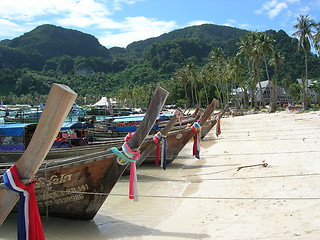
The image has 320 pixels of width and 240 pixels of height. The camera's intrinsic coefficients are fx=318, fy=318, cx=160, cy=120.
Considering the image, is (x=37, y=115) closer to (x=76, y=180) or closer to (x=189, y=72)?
(x=76, y=180)

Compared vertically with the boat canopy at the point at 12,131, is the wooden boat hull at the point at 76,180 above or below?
below

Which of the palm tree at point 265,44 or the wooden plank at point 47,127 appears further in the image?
the palm tree at point 265,44

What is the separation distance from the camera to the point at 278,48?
4496 inches

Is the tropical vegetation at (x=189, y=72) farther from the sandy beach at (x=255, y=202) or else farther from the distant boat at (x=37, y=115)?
the sandy beach at (x=255, y=202)

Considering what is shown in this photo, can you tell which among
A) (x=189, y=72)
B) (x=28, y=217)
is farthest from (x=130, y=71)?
(x=28, y=217)

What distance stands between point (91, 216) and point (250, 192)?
13.2ft

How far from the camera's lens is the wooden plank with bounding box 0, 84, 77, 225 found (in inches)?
130

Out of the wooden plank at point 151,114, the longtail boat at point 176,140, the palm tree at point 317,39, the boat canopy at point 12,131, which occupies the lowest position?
the longtail boat at point 176,140

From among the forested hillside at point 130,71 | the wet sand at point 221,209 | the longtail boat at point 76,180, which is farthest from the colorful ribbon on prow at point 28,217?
the forested hillside at point 130,71

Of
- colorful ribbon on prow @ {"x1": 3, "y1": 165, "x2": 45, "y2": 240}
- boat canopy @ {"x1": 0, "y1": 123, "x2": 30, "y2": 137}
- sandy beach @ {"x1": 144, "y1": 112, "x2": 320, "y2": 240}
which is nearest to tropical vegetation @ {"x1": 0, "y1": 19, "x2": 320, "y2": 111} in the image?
sandy beach @ {"x1": 144, "y1": 112, "x2": 320, "y2": 240}

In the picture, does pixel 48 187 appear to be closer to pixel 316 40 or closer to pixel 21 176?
pixel 21 176

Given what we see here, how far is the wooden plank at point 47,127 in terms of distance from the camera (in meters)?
3.30

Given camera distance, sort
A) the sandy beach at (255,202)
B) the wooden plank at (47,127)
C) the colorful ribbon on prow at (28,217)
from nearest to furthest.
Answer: the wooden plank at (47,127), the colorful ribbon on prow at (28,217), the sandy beach at (255,202)

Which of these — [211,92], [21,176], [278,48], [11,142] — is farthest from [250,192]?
[278,48]
